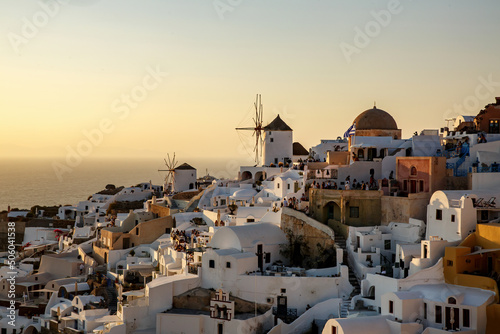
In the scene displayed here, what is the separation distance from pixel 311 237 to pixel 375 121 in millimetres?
12068

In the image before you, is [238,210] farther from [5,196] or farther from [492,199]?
[5,196]

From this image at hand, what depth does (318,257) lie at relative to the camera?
33031 mm

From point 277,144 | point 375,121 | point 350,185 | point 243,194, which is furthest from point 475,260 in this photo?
point 277,144

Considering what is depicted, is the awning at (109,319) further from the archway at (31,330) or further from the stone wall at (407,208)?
the stone wall at (407,208)

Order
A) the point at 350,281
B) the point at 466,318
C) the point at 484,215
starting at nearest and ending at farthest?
the point at 466,318, the point at 484,215, the point at 350,281

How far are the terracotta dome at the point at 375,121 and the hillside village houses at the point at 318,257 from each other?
74mm

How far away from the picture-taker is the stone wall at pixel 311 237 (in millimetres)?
32750

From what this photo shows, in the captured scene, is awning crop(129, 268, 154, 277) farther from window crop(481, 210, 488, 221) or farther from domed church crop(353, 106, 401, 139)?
window crop(481, 210, 488, 221)

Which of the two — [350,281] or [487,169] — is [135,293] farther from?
[487,169]

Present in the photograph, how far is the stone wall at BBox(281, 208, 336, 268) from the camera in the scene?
32750mm

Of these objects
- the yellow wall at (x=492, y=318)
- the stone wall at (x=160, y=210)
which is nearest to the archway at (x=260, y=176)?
the stone wall at (x=160, y=210)

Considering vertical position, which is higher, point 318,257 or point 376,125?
point 376,125

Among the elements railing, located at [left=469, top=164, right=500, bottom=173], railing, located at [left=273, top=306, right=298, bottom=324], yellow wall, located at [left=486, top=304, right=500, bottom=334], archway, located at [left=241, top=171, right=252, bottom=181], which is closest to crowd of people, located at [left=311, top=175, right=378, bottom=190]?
railing, located at [left=469, top=164, right=500, bottom=173]

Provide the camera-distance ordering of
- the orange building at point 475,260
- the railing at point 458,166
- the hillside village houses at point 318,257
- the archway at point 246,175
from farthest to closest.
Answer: the archway at point 246,175 < the railing at point 458,166 < the hillside village houses at point 318,257 < the orange building at point 475,260
